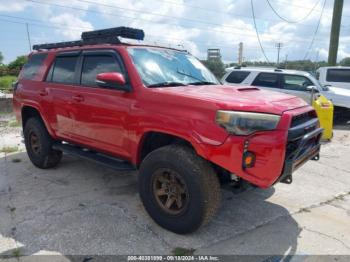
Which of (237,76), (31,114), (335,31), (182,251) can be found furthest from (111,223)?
(335,31)

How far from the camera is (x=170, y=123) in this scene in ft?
11.2

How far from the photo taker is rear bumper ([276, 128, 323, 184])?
317cm

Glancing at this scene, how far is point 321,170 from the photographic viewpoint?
599 cm

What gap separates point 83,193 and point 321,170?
13.3 feet

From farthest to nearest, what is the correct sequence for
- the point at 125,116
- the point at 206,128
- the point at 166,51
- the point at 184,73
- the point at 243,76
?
the point at 243,76 → the point at 166,51 → the point at 184,73 → the point at 125,116 → the point at 206,128

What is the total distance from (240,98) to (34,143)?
3931mm

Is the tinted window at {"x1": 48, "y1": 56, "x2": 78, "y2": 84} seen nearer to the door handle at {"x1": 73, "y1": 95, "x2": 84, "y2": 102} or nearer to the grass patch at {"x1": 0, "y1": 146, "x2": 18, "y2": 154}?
the door handle at {"x1": 73, "y1": 95, "x2": 84, "y2": 102}

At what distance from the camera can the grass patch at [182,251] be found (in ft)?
10.6

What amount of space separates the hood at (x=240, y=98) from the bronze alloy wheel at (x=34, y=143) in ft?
9.71

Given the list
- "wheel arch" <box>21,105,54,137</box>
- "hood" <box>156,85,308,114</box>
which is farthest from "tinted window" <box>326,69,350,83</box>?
"wheel arch" <box>21,105,54,137</box>

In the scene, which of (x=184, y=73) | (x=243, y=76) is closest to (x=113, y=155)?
(x=184, y=73)

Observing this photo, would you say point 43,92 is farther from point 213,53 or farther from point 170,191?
point 213,53

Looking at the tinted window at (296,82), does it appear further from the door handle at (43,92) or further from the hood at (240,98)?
the door handle at (43,92)

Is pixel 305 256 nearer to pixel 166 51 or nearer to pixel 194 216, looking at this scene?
pixel 194 216
